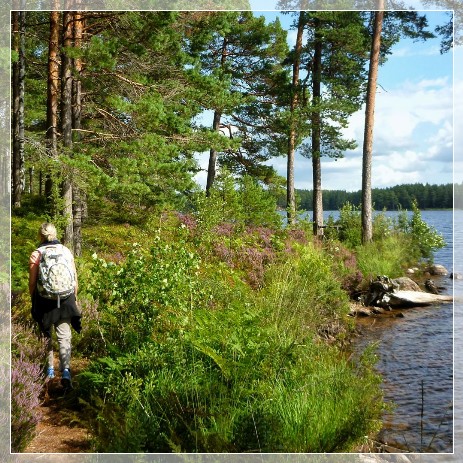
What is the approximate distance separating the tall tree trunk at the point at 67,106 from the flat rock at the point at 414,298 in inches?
196

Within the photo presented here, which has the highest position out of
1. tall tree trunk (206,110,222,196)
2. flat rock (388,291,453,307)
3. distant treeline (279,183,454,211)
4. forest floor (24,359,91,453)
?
tall tree trunk (206,110,222,196)

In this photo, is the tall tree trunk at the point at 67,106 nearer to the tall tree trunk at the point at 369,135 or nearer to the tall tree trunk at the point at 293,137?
the tall tree trunk at the point at 293,137

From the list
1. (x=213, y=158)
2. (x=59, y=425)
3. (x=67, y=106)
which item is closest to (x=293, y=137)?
(x=213, y=158)

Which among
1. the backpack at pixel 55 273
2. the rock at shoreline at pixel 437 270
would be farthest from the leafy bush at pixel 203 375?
the rock at shoreline at pixel 437 270

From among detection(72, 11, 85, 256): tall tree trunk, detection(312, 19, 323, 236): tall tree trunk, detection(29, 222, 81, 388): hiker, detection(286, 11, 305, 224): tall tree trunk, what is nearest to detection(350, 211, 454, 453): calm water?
detection(312, 19, 323, 236): tall tree trunk

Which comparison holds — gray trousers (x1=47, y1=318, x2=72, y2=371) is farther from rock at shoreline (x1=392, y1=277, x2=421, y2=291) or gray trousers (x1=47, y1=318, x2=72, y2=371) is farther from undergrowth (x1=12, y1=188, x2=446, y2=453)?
rock at shoreline (x1=392, y1=277, x2=421, y2=291)

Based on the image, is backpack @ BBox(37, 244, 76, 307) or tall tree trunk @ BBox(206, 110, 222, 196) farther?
tall tree trunk @ BBox(206, 110, 222, 196)

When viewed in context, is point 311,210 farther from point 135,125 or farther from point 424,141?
point 135,125

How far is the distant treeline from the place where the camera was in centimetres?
577

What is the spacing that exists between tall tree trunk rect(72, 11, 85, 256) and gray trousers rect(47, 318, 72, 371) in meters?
1.80

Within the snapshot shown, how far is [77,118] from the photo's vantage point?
9109mm

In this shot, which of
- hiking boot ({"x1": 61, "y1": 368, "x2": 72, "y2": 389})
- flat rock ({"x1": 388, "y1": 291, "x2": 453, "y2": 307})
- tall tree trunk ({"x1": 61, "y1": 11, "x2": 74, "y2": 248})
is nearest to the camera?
hiking boot ({"x1": 61, "y1": 368, "x2": 72, "y2": 389})

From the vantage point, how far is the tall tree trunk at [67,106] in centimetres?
725

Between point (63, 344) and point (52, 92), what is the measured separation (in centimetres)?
501
